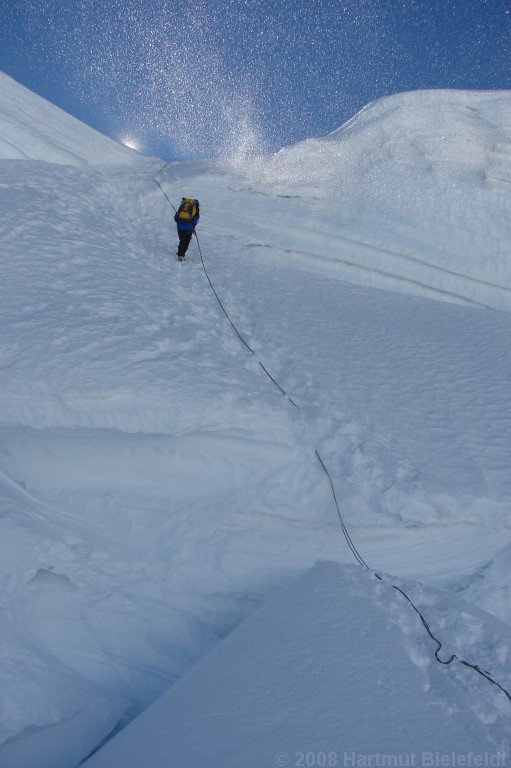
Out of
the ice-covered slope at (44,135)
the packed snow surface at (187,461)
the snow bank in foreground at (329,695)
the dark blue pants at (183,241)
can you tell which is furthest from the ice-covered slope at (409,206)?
the snow bank in foreground at (329,695)

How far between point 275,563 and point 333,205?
7389 mm

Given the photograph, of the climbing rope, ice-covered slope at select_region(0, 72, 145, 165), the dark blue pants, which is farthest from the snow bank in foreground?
ice-covered slope at select_region(0, 72, 145, 165)

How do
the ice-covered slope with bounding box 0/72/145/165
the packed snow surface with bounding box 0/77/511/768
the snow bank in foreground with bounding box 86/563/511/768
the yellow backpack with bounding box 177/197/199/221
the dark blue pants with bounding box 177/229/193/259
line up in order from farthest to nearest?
the ice-covered slope with bounding box 0/72/145/165 < the dark blue pants with bounding box 177/229/193/259 < the yellow backpack with bounding box 177/197/199/221 < the packed snow surface with bounding box 0/77/511/768 < the snow bank in foreground with bounding box 86/563/511/768

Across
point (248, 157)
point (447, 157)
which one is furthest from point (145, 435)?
point (248, 157)

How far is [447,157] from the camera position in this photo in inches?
336

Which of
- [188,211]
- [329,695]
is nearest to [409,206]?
[188,211]

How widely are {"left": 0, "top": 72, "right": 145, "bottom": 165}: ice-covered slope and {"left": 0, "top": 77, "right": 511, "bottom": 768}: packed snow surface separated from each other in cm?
390

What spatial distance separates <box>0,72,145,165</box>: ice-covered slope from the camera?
9.11 metres

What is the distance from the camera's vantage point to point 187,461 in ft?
Answer: 9.25

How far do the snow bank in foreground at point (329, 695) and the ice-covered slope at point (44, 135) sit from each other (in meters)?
9.90

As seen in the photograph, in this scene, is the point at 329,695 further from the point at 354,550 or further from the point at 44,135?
the point at 44,135

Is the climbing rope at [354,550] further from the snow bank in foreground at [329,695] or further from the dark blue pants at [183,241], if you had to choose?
the dark blue pants at [183,241]

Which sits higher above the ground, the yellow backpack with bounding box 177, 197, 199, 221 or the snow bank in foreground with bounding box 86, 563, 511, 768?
the yellow backpack with bounding box 177, 197, 199, 221

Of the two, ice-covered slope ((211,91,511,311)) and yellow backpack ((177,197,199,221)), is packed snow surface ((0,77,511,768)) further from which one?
ice-covered slope ((211,91,511,311))
